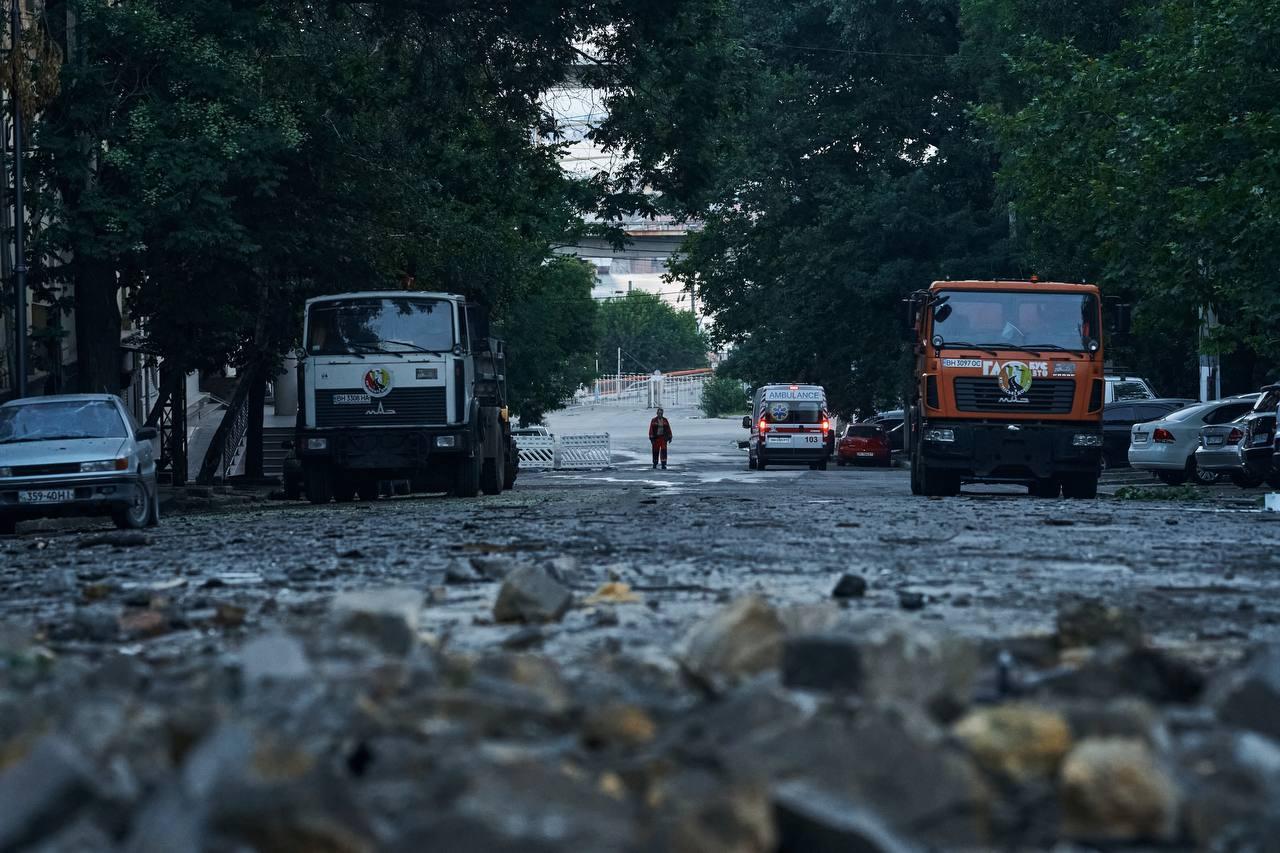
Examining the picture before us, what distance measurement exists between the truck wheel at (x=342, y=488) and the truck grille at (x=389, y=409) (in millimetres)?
1351

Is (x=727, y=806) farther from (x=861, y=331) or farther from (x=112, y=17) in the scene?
(x=861, y=331)

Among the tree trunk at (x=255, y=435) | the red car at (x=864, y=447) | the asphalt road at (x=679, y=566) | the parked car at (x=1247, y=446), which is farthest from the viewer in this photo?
the red car at (x=864, y=447)

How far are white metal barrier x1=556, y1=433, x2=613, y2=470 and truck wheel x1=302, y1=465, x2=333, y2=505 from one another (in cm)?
2838

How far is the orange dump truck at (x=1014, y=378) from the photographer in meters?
22.3

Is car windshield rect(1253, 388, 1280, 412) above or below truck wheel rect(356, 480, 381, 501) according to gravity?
above

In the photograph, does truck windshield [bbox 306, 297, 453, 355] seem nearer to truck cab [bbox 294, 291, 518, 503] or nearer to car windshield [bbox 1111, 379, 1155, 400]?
truck cab [bbox 294, 291, 518, 503]

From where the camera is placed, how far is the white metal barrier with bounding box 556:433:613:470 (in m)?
53.9

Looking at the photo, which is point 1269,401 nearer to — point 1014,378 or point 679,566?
point 1014,378

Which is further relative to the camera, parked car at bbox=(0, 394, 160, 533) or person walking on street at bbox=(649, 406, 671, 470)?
person walking on street at bbox=(649, 406, 671, 470)

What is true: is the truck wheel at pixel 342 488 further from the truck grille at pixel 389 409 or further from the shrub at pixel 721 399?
the shrub at pixel 721 399

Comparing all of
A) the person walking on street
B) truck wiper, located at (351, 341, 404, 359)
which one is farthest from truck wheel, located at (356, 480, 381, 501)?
the person walking on street

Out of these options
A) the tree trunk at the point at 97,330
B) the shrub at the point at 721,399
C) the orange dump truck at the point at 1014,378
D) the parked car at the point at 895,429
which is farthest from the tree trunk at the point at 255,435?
the shrub at the point at 721,399

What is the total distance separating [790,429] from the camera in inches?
1917

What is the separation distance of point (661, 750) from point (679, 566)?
560cm
